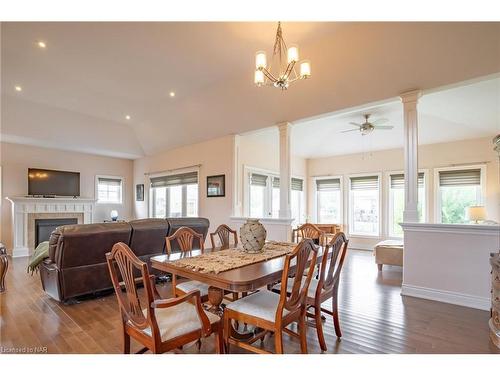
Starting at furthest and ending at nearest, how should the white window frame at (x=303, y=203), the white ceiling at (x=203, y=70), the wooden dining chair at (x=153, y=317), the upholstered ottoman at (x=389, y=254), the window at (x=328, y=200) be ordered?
the white window frame at (x=303, y=203) → the window at (x=328, y=200) → the upholstered ottoman at (x=389, y=254) → the white ceiling at (x=203, y=70) → the wooden dining chair at (x=153, y=317)

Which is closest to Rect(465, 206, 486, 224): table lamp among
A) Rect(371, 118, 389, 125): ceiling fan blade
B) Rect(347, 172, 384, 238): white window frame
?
Rect(347, 172, 384, 238): white window frame

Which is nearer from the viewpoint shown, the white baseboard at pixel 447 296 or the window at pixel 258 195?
the white baseboard at pixel 447 296

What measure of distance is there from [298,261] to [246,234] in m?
0.84

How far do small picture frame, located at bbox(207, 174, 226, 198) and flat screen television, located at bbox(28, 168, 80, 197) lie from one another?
3.95 meters

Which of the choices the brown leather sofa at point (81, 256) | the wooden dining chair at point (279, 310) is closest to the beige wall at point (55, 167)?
the brown leather sofa at point (81, 256)

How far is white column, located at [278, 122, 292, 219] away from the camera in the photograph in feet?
16.7

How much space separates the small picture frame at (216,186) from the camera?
6.01 meters

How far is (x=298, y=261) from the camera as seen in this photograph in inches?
71.7

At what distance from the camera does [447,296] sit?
129 inches

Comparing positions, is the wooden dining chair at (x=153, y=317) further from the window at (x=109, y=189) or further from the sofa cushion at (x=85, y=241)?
the window at (x=109, y=189)

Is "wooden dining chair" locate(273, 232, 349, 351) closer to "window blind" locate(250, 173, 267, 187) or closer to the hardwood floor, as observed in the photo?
the hardwood floor

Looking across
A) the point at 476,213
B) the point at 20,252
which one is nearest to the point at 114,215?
the point at 20,252

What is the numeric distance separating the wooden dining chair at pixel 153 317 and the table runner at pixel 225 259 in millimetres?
310
